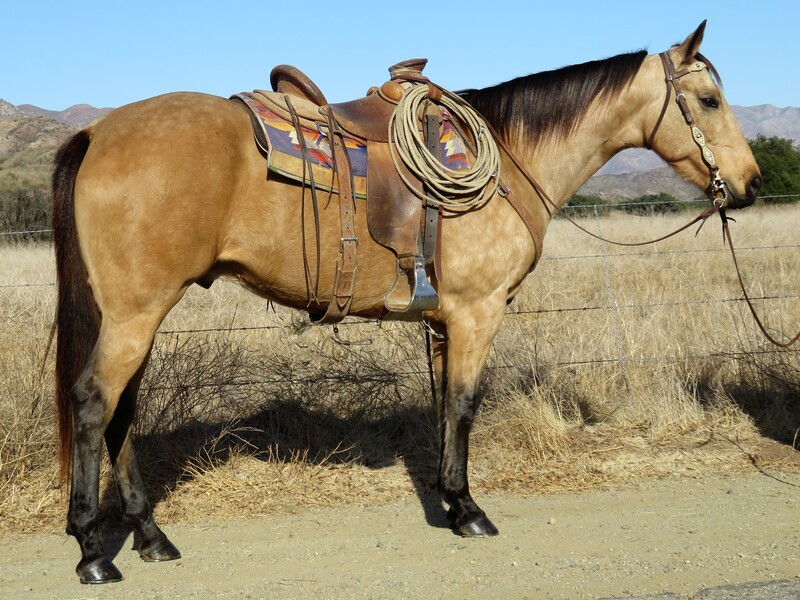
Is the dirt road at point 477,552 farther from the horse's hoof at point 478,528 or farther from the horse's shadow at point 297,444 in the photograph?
the horse's shadow at point 297,444

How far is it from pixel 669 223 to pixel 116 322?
1466 centimetres

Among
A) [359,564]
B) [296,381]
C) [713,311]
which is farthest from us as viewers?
[713,311]

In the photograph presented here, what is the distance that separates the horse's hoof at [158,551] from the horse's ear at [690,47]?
144 inches

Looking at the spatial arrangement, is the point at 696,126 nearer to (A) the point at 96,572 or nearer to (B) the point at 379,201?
(B) the point at 379,201

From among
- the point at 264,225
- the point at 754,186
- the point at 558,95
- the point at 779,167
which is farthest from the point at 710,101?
the point at 779,167

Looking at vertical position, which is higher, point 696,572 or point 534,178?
point 534,178

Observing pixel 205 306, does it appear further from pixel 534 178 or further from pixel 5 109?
pixel 5 109

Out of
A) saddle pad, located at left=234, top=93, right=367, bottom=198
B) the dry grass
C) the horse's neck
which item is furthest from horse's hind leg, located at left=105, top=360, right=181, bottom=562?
the horse's neck

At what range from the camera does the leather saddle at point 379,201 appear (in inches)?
154

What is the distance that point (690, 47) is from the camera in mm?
4355

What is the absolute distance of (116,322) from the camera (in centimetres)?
352

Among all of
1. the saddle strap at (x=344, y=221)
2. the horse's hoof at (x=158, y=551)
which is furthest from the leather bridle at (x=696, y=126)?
the horse's hoof at (x=158, y=551)

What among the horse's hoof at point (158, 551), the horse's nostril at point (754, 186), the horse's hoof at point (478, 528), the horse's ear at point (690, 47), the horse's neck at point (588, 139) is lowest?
the horse's hoof at point (158, 551)

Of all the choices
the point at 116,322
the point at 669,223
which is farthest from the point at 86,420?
the point at 669,223
